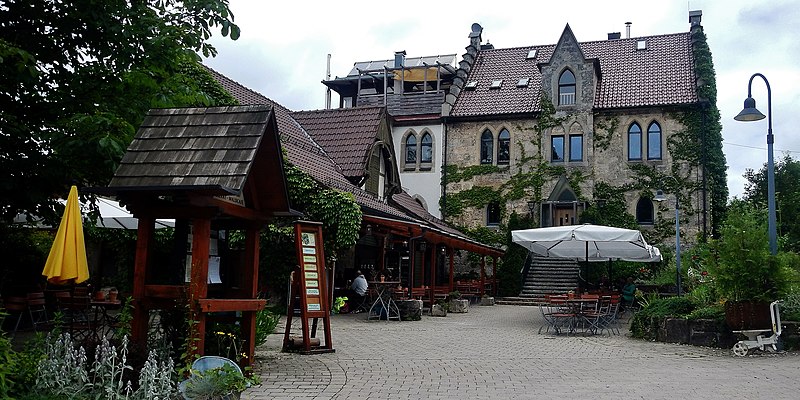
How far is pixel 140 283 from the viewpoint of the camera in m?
7.69

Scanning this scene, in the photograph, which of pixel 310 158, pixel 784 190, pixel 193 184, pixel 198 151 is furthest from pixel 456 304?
pixel 784 190

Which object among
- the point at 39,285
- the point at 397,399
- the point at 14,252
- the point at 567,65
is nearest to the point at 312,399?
the point at 397,399

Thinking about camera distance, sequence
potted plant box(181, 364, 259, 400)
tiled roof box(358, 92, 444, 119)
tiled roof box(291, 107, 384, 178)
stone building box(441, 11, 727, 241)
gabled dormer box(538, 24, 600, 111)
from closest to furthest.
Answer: potted plant box(181, 364, 259, 400)
tiled roof box(291, 107, 384, 178)
stone building box(441, 11, 727, 241)
gabled dormer box(538, 24, 600, 111)
tiled roof box(358, 92, 444, 119)

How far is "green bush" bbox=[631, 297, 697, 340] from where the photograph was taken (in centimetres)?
1359

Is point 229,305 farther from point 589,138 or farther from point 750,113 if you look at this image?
point 589,138

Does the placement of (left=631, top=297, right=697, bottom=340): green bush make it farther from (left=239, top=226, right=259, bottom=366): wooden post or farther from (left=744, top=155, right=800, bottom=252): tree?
(left=744, top=155, right=800, bottom=252): tree

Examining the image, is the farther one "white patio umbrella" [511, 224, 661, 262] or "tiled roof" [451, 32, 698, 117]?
"tiled roof" [451, 32, 698, 117]

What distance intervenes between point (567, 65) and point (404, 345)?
23253 mm

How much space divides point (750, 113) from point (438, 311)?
1031cm

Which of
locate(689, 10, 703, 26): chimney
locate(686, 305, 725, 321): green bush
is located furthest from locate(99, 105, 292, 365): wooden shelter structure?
locate(689, 10, 703, 26): chimney

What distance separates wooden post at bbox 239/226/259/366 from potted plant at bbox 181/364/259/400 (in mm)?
2243

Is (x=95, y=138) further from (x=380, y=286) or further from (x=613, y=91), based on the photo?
(x=613, y=91)

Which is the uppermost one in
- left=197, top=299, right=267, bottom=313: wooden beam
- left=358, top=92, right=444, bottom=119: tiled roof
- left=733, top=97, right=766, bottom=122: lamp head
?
left=358, top=92, right=444, bottom=119: tiled roof

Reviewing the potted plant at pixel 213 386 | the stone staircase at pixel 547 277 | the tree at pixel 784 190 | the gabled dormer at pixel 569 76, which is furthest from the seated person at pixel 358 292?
the tree at pixel 784 190
